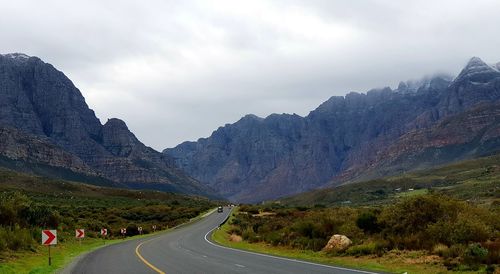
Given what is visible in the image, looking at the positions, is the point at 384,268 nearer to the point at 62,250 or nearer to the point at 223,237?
the point at 62,250

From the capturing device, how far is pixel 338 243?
26.3 meters

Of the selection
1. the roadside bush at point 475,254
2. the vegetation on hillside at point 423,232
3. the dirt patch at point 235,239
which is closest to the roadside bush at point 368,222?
the vegetation on hillside at point 423,232

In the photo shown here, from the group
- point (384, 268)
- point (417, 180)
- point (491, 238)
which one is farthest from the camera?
point (417, 180)

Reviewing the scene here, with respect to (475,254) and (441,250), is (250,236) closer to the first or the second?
(441,250)

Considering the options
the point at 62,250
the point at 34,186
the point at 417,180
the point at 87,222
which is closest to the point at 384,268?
the point at 62,250

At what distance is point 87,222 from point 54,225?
49.0ft

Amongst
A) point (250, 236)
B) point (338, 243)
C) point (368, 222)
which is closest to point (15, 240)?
point (338, 243)

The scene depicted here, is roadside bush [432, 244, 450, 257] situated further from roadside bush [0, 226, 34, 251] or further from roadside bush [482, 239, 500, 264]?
roadside bush [0, 226, 34, 251]

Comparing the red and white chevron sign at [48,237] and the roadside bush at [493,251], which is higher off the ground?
the red and white chevron sign at [48,237]

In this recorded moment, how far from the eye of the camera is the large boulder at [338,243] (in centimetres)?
2584

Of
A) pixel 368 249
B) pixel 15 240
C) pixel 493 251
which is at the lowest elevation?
pixel 368 249

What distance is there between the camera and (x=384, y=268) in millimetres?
19797

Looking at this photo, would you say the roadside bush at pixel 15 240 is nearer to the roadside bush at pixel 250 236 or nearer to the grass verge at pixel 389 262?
the grass verge at pixel 389 262

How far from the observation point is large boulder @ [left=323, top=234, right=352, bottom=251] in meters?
25.8
